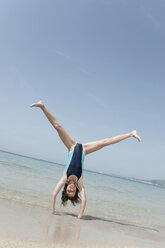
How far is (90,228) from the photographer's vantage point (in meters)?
4.84

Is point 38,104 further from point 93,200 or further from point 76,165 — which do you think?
point 93,200

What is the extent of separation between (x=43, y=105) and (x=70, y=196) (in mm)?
2599

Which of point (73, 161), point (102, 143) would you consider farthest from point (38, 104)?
point (102, 143)

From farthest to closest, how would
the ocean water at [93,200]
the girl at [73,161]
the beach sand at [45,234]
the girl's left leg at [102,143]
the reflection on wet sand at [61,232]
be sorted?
the ocean water at [93,200], the girl's left leg at [102,143], the girl at [73,161], the reflection on wet sand at [61,232], the beach sand at [45,234]

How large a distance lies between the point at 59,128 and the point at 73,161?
101 cm

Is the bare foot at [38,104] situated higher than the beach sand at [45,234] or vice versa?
the bare foot at [38,104]

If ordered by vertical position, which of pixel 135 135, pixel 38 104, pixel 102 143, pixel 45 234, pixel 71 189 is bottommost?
pixel 45 234

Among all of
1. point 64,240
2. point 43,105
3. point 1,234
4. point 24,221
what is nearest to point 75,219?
point 24,221

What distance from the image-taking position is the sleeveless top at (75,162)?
6.11 meters

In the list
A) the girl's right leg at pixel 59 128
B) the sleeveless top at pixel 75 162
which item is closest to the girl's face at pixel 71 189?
the sleeveless top at pixel 75 162

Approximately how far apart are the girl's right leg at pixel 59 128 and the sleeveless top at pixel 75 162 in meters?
0.22

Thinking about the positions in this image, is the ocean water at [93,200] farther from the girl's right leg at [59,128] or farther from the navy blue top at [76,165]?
the girl's right leg at [59,128]

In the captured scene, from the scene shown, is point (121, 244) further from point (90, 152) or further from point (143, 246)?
point (90, 152)

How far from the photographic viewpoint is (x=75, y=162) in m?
6.22
